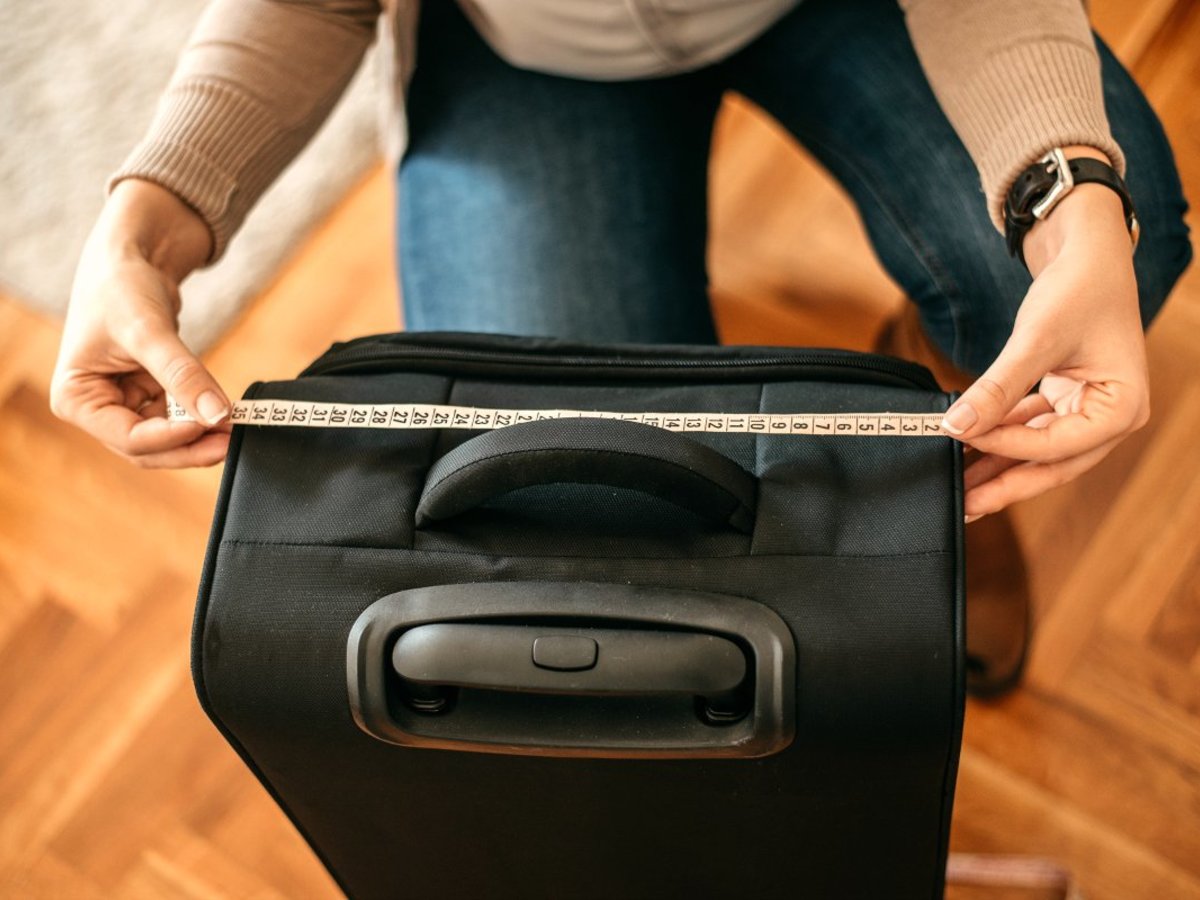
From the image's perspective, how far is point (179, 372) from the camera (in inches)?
26.8

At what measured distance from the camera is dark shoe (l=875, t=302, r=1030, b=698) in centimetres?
116

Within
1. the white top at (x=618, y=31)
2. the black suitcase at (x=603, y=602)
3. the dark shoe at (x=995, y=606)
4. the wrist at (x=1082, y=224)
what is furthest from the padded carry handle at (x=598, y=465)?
the dark shoe at (x=995, y=606)

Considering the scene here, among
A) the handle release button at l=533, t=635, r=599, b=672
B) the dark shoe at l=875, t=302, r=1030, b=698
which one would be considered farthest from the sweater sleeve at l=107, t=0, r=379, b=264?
the dark shoe at l=875, t=302, r=1030, b=698

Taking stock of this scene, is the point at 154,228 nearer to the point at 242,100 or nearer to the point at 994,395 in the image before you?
the point at 242,100

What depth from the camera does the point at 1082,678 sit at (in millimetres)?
1185

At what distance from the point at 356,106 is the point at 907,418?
3.80 ft

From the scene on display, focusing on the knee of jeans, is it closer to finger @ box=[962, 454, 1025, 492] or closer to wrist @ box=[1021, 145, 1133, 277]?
wrist @ box=[1021, 145, 1133, 277]

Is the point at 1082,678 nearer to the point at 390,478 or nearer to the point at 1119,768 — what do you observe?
the point at 1119,768

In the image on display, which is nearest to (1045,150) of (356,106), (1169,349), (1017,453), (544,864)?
(1017,453)

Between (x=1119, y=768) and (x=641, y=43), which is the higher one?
(x=641, y=43)

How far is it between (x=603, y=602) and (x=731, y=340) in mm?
862

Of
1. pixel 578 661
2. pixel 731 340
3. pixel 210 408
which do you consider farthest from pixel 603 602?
pixel 731 340

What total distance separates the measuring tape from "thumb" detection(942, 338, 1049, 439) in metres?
0.03

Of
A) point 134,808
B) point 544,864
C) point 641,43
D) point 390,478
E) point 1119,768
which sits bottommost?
point 134,808
